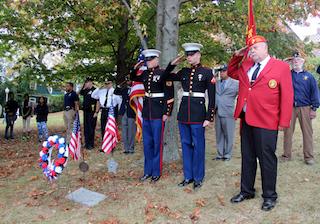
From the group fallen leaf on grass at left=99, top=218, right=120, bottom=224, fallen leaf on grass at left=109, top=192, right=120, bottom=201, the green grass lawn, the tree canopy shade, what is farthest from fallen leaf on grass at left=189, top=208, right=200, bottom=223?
the tree canopy shade

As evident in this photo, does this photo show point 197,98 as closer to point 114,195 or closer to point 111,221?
point 114,195

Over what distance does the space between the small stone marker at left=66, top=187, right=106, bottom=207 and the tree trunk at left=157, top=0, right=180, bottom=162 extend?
6.53 feet

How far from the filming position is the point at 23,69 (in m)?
14.0

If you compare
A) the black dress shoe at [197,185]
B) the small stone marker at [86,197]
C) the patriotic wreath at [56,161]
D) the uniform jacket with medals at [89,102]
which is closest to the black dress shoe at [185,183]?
the black dress shoe at [197,185]

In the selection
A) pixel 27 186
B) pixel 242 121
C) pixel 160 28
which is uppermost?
pixel 160 28

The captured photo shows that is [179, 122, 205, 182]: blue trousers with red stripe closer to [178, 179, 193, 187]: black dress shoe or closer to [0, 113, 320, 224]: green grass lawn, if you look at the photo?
[178, 179, 193, 187]: black dress shoe

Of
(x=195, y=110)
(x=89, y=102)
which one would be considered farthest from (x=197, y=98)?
(x=89, y=102)

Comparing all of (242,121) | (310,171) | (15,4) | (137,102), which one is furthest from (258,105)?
(15,4)

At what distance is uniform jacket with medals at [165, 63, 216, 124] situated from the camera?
5.89m

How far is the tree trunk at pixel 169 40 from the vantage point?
741cm

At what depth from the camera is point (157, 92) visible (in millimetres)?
6457

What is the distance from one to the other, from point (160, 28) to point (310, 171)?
3.84 meters

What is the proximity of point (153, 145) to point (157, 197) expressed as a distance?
3.60ft

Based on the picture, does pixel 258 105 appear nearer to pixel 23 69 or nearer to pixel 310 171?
pixel 310 171
